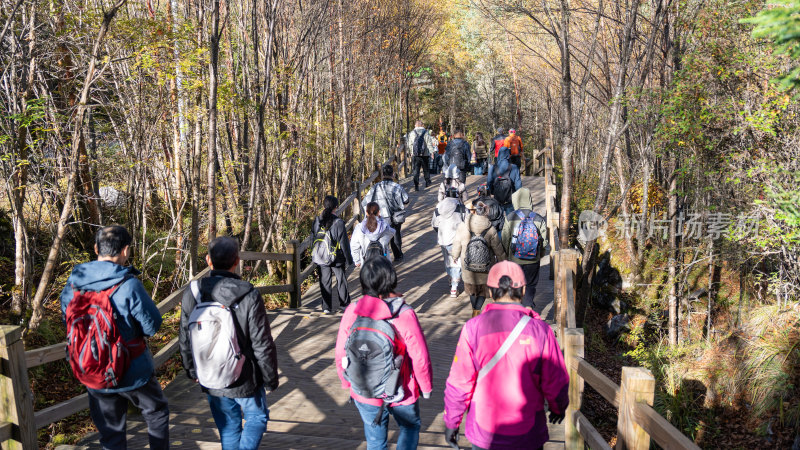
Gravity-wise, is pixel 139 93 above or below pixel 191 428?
above

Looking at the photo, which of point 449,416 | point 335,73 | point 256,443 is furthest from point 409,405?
point 335,73

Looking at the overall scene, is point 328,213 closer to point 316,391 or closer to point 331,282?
point 331,282

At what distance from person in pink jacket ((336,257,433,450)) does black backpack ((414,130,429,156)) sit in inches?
507

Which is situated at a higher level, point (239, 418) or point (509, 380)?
point (509, 380)

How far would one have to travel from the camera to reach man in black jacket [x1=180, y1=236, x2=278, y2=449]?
3461mm

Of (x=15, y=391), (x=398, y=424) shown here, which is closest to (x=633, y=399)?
(x=398, y=424)

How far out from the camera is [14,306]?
759 cm

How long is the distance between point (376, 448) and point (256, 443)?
29.7 inches

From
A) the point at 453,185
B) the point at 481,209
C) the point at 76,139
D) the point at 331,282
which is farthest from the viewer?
the point at 453,185

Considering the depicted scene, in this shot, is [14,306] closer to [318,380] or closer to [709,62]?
[318,380]

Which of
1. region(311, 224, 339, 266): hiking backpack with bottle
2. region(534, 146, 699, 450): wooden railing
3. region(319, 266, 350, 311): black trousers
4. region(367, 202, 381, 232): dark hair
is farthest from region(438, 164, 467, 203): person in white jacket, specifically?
region(534, 146, 699, 450): wooden railing

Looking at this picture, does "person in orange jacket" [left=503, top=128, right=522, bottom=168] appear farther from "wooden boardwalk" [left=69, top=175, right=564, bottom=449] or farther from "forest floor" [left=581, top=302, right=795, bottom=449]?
"forest floor" [left=581, top=302, right=795, bottom=449]

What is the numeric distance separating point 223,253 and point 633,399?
258 centimetres

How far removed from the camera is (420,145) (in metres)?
16.3
